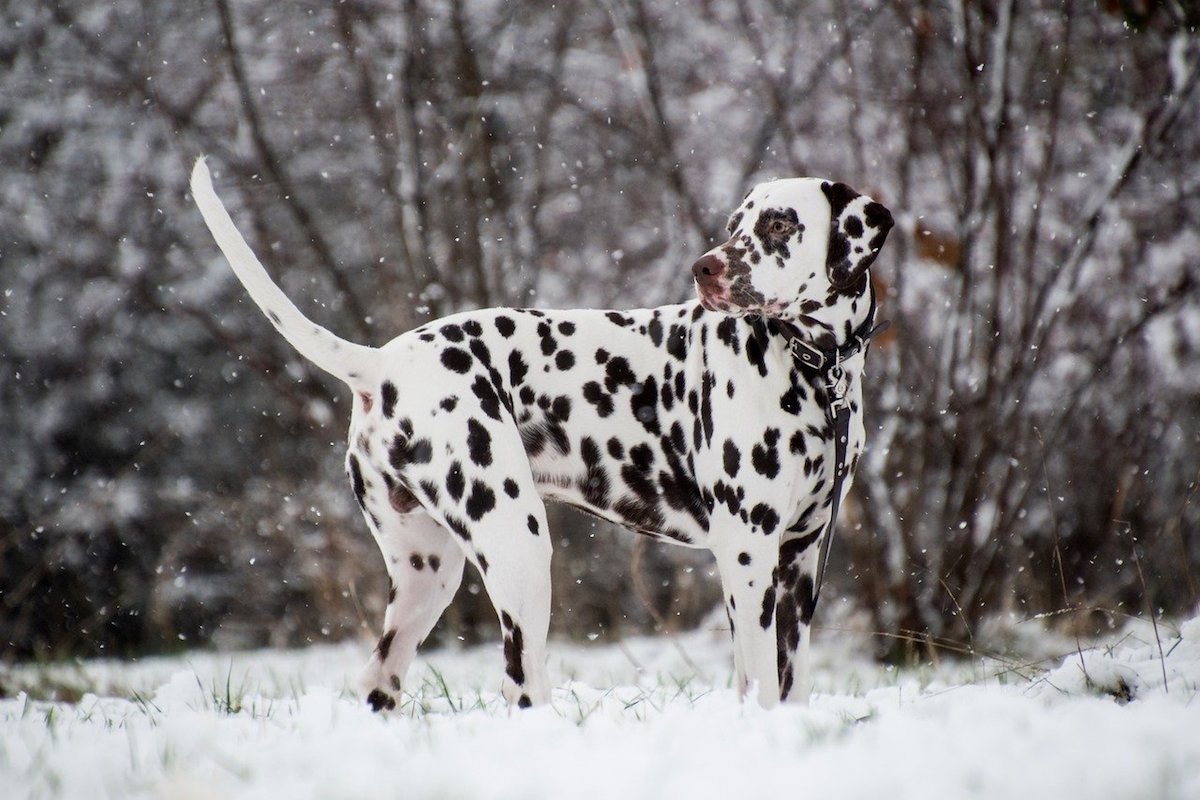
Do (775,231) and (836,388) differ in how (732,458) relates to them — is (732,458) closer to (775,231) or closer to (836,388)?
(836,388)

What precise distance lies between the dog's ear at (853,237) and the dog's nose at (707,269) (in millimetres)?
431

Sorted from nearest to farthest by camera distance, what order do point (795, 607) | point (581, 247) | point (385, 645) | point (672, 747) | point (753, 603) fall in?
1. point (672, 747)
2. point (753, 603)
3. point (385, 645)
4. point (795, 607)
5. point (581, 247)

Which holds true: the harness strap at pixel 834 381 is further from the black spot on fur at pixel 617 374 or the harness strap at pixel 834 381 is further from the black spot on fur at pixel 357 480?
the black spot on fur at pixel 357 480

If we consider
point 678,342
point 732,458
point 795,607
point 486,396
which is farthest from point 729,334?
point 795,607

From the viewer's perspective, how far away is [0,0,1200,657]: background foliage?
21.8 feet

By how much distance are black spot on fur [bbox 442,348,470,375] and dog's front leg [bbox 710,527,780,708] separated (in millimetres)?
1077

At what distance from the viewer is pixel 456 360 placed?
3.54 metres

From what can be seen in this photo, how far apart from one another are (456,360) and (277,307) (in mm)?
635

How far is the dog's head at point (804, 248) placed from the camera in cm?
343

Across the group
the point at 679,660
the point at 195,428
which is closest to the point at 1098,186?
the point at 679,660

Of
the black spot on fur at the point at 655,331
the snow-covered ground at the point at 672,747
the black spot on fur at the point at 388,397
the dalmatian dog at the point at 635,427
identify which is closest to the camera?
the snow-covered ground at the point at 672,747

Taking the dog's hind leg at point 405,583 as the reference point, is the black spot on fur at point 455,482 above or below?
above

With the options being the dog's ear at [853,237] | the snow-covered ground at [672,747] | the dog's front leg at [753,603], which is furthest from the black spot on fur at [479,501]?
the dog's ear at [853,237]

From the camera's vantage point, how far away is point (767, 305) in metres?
3.42
